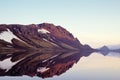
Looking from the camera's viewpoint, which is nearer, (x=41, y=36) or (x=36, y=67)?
(x=36, y=67)

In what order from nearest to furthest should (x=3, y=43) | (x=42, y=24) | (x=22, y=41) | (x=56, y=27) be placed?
1. (x=3, y=43)
2. (x=22, y=41)
3. (x=56, y=27)
4. (x=42, y=24)

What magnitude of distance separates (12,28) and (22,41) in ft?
65.6

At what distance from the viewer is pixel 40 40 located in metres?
129

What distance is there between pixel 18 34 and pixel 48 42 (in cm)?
1436

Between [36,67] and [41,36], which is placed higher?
[41,36]

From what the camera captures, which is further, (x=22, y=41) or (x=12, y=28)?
(x=12, y=28)

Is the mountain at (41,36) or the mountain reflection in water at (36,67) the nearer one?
the mountain reflection in water at (36,67)

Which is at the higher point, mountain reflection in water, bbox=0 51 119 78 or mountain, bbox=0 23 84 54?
mountain, bbox=0 23 84 54

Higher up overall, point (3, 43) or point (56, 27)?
point (56, 27)

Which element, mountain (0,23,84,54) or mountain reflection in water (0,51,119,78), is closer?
mountain reflection in water (0,51,119,78)

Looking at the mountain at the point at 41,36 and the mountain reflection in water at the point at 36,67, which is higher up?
the mountain at the point at 41,36

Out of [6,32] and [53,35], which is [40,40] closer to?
[53,35]

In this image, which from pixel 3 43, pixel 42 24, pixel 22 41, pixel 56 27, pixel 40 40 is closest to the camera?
pixel 3 43

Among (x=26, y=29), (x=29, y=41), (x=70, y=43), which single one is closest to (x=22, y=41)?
(x=29, y=41)
